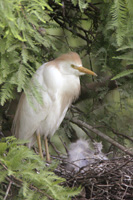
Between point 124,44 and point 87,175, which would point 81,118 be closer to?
point 87,175

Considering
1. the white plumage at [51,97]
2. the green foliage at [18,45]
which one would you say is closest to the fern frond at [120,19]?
the green foliage at [18,45]

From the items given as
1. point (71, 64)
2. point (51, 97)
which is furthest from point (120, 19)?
point (51, 97)

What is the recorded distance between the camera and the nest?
1677 mm

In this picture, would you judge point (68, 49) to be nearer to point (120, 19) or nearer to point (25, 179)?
point (120, 19)

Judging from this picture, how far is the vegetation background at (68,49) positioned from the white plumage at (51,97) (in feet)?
0.29

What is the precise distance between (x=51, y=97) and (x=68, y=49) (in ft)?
1.15

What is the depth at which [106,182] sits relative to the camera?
1.70m

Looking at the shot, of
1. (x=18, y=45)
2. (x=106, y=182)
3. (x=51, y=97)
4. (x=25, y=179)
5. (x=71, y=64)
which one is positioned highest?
(x=18, y=45)

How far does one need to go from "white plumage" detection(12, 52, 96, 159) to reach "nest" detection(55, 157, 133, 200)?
0.46m

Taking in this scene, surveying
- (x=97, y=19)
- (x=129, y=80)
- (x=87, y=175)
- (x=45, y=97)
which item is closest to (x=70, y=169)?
(x=87, y=175)

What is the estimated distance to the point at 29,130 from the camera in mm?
2133

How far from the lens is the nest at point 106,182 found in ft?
5.50

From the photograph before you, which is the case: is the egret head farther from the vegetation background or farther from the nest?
the nest

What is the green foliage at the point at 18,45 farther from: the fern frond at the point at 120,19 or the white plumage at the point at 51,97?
the white plumage at the point at 51,97
